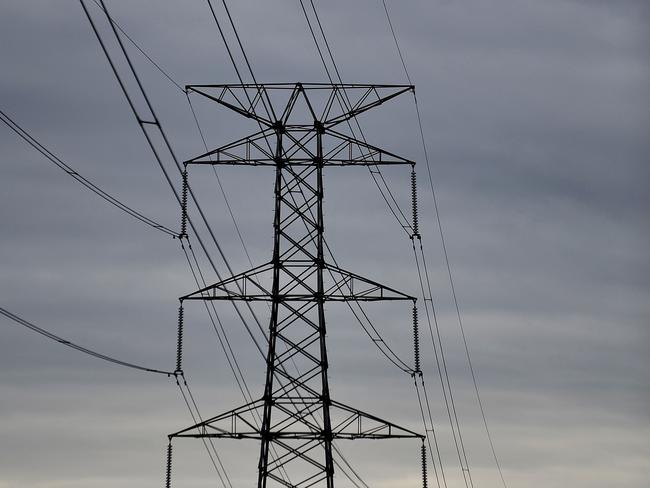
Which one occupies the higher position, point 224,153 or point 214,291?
point 224,153

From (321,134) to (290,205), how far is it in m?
3.17

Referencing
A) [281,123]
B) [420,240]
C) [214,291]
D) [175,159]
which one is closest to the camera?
[175,159]

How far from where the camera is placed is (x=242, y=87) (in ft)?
156

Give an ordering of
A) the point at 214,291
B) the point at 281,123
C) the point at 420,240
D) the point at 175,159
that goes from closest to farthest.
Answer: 1. the point at 175,159
2. the point at 214,291
3. the point at 281,123
4. the point at 420,240

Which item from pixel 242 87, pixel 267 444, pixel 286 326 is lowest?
pixel 267 444

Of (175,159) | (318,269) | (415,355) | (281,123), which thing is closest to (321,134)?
(281,123)

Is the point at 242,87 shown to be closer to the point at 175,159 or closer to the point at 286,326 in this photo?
the point at 286,326

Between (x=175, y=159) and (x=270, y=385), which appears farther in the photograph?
(x=270, y=385)

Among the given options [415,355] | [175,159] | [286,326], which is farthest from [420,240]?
[175,159]

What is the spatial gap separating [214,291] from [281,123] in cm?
696

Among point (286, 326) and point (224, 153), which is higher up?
point (224, 153)

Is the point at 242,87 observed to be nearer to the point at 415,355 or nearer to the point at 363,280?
the point at 363,280

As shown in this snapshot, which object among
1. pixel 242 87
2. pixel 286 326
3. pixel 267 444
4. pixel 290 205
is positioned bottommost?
pixel 267 444

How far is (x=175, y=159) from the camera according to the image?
1321 inches
